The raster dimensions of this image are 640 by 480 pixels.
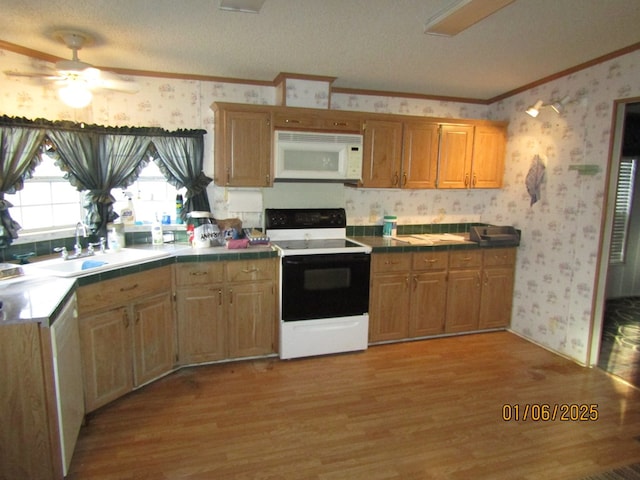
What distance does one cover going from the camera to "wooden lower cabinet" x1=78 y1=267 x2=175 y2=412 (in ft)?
8.07

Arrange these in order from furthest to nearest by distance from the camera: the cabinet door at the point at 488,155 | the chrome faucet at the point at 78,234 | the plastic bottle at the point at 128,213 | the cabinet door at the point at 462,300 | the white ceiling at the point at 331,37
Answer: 1. the cabinet door at the point at 488,155
2. the cabinet door at the point at 462,300
3. the plastic bottle at the point at 128,213
4. the chrome faucet at the point at 78,234
5. the white ceiling at the point at 331,37

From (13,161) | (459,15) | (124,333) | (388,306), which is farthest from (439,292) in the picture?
(13,161)

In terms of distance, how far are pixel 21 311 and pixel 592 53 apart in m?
3.99

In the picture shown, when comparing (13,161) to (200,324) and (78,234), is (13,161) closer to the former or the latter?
(78,234)

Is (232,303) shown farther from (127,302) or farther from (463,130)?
(463,130)

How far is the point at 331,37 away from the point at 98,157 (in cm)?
205

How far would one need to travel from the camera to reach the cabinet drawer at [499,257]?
3.94 meters

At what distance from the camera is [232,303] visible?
3217 millimetres

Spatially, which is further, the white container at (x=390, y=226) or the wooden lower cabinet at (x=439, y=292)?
the white container at (x=390, y=226)

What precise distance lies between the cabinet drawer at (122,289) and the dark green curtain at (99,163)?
2.40 ft

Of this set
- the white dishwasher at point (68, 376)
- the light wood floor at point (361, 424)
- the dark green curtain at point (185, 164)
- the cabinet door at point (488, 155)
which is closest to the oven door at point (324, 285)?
the light wood floor at point (361, 424)

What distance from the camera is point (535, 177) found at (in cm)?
384

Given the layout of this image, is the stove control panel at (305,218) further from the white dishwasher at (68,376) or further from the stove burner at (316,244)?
the white dishwasher at (68,376)

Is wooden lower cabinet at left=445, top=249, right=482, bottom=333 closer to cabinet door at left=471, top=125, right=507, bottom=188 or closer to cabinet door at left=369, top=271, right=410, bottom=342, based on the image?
cabinet door at left=369, top=271, right=410, bottom=342
